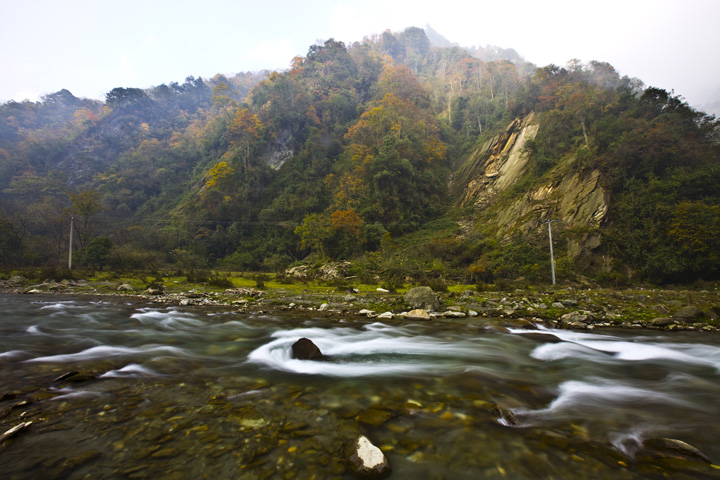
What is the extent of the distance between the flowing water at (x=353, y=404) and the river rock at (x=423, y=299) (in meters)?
3.20

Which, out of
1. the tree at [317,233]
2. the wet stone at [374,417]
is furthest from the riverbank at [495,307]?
the tree at [317,233]

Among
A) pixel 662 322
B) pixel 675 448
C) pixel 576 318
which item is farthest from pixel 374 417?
pixel 662 322

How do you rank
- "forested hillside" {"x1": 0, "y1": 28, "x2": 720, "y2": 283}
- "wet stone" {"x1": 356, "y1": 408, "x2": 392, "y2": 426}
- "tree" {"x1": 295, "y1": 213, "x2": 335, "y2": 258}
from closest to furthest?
"wet stone" {"x1": 356, "y1": 408, "x2": 392, "y2": 426}, "forested hillside" {"x1": 0, "y1": 28, "x2": 720, "y2": 283}, "tree" {"x1": 295, "y1": 213, "x2": 335, "y2": 258}

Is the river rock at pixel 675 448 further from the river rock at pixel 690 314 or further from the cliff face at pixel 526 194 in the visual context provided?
the cliff face at pixel 526 194

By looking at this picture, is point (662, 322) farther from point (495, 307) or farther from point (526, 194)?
point (526, 194)

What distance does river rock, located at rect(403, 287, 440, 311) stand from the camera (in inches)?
383

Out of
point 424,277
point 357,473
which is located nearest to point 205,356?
point 357,473

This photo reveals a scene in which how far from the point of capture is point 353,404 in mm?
3191

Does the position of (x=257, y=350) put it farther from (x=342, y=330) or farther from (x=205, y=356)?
(x=342, y=330)

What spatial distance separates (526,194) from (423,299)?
2283 centimetres

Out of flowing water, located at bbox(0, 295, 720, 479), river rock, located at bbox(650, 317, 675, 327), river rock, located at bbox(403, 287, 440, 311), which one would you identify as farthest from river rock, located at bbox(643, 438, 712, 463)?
river rock, located at bbox(403, 287, 440, 311)

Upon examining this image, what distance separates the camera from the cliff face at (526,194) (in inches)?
833

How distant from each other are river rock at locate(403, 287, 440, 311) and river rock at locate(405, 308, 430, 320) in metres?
0.77

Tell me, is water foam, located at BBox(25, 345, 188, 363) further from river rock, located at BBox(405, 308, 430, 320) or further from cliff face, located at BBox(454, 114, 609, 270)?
cliff face, located at BBox(454, 114, 609, 270)
